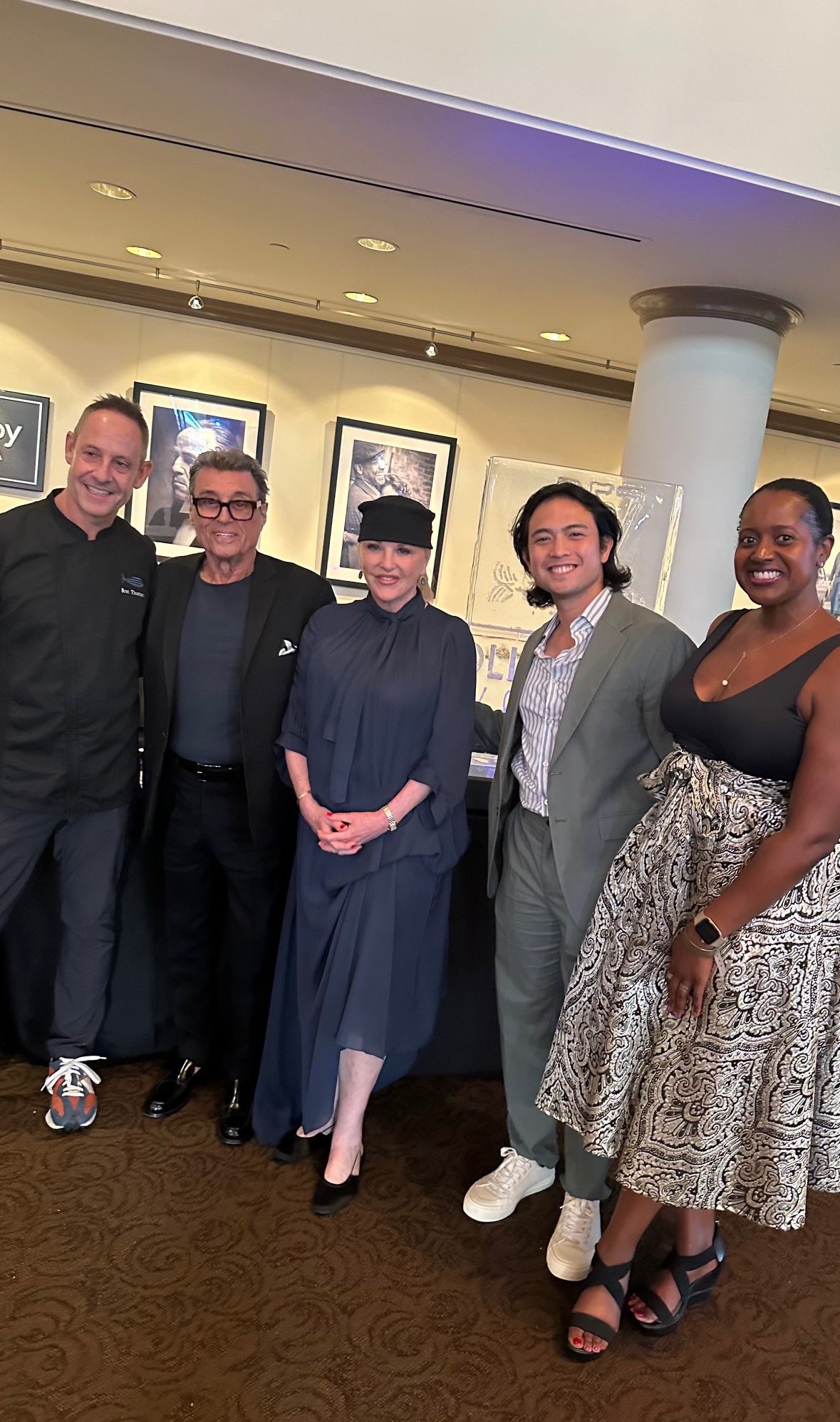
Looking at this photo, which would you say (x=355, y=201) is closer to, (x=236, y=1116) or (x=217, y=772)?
(x=217, y=772)

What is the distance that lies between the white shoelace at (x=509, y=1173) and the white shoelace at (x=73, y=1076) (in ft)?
3.69

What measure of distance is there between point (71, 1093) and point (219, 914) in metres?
0.61

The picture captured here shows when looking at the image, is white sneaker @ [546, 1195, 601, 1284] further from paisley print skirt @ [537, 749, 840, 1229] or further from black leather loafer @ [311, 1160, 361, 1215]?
black leather loafer @ [311, 1160, 361, 1215]

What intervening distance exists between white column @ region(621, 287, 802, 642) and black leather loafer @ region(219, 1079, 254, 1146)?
3192 millimetres

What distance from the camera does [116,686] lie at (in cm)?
243

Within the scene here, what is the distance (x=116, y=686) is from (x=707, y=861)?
1.54 m

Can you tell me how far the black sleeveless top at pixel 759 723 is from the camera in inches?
65.7

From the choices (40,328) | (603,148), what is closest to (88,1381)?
(603,148)

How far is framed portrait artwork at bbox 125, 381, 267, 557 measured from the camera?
246 inches

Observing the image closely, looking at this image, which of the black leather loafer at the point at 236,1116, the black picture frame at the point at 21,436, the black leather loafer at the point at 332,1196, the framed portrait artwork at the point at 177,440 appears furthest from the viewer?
the framed portrait artwork at the point at 177,440

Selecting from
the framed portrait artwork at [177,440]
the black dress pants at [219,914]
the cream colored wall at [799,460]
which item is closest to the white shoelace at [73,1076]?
the black dress pants at [219,914]

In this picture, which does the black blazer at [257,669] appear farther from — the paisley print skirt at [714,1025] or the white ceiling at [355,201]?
the white ceiling at [355,201]

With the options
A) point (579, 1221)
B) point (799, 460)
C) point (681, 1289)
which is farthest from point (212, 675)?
point (799, 460)

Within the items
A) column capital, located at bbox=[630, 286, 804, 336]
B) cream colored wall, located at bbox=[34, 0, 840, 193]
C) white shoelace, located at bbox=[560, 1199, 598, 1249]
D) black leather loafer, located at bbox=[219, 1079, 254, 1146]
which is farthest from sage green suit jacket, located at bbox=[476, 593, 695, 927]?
column capital, located at bbox=[630, 286, 804, 336]
